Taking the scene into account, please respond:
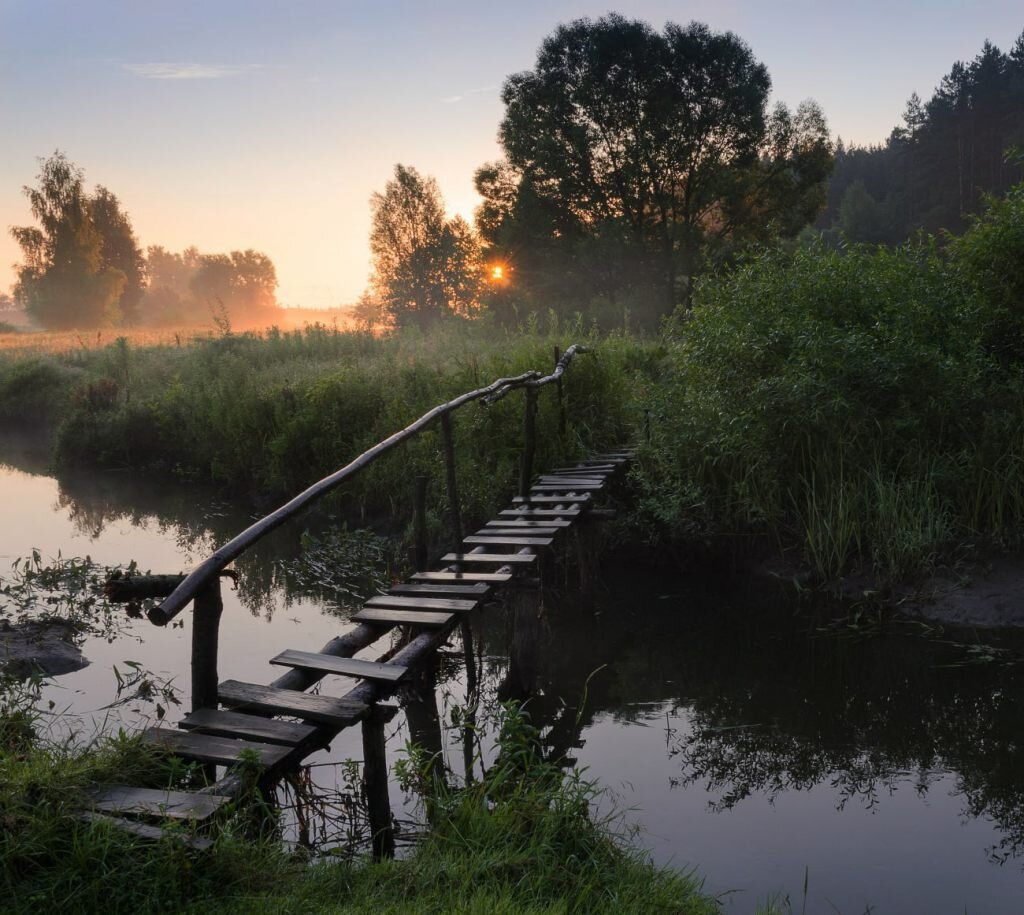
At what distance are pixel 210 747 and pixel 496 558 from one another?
2.92 m

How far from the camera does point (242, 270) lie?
302ft

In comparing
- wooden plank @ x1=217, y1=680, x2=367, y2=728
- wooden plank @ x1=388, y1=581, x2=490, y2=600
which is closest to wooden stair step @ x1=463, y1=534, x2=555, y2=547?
wooden plank @ x1=388, y1=581, x2=490, y2=600

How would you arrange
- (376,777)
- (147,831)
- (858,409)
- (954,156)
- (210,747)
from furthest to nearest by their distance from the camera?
(954,156) < (858,409) < (376,777) < (210,747) < (147,831)

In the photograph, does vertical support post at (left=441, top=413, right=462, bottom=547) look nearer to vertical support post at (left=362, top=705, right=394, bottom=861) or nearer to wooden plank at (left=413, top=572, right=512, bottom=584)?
wooden plank at (left=413, top=572, right=512, bottom=584)

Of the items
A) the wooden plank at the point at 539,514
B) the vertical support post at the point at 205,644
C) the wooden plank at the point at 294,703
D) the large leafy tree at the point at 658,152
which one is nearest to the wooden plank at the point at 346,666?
the wooden plank at the point at 294,703

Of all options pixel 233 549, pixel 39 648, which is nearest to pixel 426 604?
pixel 233 549

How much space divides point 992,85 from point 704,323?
4824 cm

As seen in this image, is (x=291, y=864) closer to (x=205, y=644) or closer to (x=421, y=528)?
(x=205, y=644)

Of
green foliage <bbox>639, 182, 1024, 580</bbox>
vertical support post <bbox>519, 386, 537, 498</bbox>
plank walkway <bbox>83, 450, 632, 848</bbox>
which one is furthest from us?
vertical support post <bbox>519, 386, 537, 498</bbox>

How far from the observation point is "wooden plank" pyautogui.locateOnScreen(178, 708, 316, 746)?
12.9 ft

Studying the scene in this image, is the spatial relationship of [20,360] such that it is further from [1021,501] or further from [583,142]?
[1021,501]

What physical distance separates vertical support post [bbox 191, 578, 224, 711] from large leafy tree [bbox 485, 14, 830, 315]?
2595 centimetres

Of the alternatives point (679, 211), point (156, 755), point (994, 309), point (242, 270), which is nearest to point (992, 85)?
point (679, 211)

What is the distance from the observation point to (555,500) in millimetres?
8125
